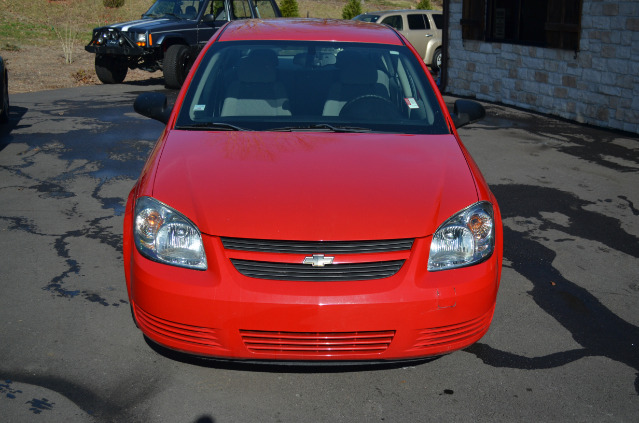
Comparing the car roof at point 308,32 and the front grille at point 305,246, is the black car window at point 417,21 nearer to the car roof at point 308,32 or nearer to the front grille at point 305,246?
the car roof at point 308,32

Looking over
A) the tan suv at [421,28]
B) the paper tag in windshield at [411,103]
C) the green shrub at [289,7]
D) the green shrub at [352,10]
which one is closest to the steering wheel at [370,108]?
the paper tag in windshield at [411,103]

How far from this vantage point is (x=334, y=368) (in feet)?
11.8

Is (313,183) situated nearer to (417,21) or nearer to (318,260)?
(318,260)

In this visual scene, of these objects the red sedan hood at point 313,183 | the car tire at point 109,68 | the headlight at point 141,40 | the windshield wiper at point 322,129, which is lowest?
the car tire at point 109,68

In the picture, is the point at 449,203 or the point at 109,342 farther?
the point at 109,342

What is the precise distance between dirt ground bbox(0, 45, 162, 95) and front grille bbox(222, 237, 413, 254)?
1389 centimetres

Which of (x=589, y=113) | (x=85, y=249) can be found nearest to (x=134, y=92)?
(x=589, y=113)

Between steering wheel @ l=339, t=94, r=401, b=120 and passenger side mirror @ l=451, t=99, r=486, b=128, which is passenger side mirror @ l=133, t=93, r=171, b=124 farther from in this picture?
passenger side mirror @ l=451, t=99, r=486, b=128

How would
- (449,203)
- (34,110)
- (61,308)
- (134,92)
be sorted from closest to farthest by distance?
1. (449,203)
2. (61,308)
3. (34,110)
4. (134,92)

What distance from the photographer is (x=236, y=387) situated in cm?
349

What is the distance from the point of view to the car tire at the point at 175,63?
16.0 meters

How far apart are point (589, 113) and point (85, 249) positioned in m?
Answer: 8.65

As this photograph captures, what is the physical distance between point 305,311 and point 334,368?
2.11 feet

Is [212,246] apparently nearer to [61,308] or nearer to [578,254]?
[61,308]
